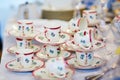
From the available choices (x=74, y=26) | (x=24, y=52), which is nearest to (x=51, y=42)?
(x=24, y=52)

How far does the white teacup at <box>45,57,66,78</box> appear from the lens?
90 cm

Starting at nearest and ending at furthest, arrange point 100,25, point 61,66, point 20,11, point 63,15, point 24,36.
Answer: point 61,66
point 24,36
point 100,25
point 20,11
point 63,15

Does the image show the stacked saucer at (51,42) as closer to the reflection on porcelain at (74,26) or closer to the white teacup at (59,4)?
the reflection on porcelain at (74,26)

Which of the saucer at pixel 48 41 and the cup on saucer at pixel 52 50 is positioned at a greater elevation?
the saucer at pixel 48 41

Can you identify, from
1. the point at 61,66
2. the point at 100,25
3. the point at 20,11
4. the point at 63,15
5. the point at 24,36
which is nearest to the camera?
the point at 61,66

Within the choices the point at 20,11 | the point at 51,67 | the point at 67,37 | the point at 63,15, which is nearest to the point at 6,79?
the point at 51,67

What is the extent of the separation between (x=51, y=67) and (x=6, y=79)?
183 mm

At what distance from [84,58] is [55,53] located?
0.14 m

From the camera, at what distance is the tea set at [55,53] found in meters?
0.93

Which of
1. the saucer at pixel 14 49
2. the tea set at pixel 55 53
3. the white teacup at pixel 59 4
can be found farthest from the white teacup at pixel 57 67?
the white teacup at pixel 59 4

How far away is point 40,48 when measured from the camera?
1212mm

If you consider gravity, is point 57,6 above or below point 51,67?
above

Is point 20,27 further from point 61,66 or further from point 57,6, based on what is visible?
point 57,6

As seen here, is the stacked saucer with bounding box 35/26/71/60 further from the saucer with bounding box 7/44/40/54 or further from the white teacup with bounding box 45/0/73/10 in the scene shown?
the white teacup with bounding box 45/0/73/10
